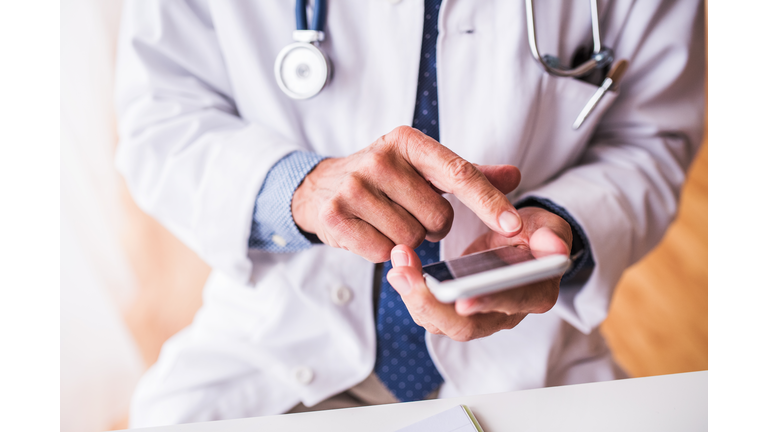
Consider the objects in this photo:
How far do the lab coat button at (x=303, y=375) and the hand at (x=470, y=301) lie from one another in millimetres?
269

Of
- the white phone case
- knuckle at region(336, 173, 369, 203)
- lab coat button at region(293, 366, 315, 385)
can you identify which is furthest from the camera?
lab coat button at region(293, 366, 315, 385)

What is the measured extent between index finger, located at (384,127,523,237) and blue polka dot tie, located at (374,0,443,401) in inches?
5.9

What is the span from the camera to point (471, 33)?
548 mm

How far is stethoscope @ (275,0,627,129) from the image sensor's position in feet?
1.73

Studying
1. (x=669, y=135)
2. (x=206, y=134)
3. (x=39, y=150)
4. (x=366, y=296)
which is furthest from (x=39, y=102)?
(x=669, y=135)

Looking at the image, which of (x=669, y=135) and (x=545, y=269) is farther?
(x=669, y=135)

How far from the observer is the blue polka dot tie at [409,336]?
0.57 meters

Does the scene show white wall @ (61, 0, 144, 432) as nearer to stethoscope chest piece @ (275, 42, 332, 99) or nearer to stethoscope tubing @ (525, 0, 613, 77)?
stethoscope chest piece @ (275, 42, 332, 99)

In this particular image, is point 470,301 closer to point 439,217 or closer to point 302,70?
point 439,217

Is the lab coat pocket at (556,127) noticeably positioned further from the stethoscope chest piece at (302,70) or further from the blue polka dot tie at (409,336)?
the stethoscope chest piece at (302,70)

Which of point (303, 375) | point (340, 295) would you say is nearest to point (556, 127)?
point (340, 295)

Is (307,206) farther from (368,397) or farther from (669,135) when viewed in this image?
(669,135)

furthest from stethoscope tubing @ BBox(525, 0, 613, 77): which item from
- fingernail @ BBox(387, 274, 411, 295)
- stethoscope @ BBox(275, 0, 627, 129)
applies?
fingernail @ BBox(387, 274, 411, 295)

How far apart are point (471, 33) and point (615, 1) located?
20 cm
